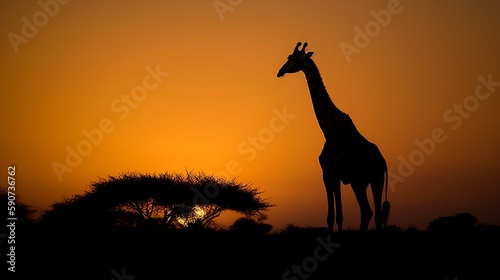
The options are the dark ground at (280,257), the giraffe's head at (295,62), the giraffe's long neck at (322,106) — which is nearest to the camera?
the dark ground at (280,257)

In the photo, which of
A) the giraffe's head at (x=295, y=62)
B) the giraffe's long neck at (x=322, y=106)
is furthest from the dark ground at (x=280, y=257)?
the giraffe's head at (x=295, y=62)

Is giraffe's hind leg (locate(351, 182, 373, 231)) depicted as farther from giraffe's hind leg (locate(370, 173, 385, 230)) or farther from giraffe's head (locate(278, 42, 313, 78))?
giraffe's head (locate(278, 42, 313, 78))

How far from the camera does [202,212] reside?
3359cm

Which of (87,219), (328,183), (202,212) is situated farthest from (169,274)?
(202,212)

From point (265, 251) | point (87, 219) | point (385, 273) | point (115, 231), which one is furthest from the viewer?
point (87, 219)

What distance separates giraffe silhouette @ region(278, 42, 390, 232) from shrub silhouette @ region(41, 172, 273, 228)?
50.1 ft

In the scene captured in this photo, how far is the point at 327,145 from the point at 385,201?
2469 mm

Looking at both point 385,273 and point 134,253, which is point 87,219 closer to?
point 134,253

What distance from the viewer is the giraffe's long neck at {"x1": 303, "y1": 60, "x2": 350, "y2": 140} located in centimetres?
1739

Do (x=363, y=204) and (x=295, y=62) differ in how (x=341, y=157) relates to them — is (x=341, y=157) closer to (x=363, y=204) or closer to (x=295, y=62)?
(x=363, y=204)

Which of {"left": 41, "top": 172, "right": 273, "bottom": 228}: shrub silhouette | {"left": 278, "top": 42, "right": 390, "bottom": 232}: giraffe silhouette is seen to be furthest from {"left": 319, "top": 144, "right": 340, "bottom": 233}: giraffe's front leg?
{"left": 41, "top": 172, "right": 273, "bottom": 228}: shrub silhouette

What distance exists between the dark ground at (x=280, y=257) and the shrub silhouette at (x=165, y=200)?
468 inches
